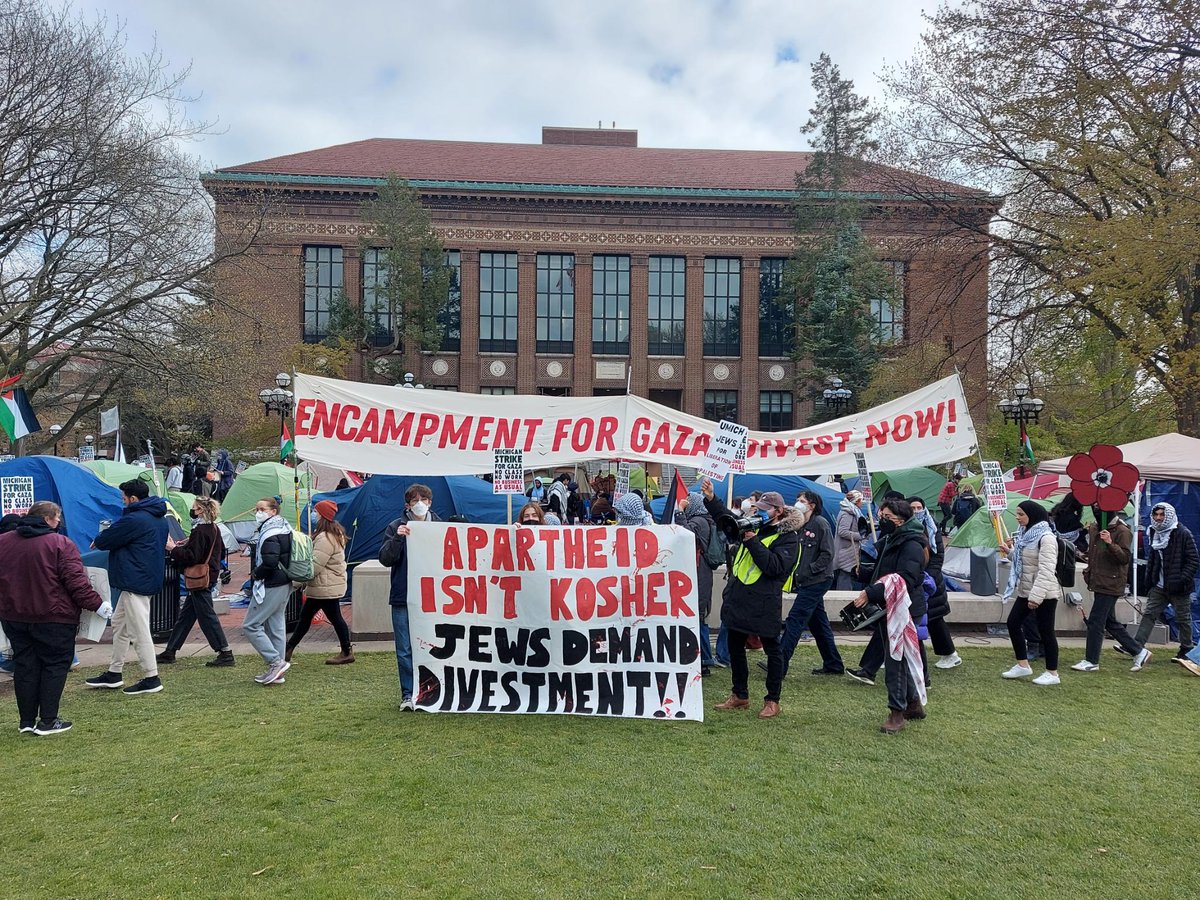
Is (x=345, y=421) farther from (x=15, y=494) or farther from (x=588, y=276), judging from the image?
(x=588, y=276)

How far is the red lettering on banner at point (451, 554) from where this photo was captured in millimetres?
6652

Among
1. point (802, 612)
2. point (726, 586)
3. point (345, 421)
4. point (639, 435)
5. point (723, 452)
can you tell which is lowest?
point (802, 612)

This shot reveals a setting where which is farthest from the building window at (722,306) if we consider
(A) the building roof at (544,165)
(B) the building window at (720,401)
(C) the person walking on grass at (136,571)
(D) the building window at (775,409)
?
(C) the person walking on grass at (136,571)

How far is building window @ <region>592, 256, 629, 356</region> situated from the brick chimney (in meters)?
12.3

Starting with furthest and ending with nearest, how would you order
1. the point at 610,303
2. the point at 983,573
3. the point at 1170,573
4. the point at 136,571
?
the point at 610,303 → the point at 983,573 → the point at 1170,573 → the point at 136,571

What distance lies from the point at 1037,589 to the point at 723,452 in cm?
329

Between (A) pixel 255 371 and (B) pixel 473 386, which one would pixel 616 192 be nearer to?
(B) pixel 473 386

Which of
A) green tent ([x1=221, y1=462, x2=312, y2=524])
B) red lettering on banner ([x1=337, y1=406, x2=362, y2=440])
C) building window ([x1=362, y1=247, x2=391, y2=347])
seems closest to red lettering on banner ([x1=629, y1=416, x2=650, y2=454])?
red lettering on banner ([x1=337, y1=406, x2=362, y2=440])

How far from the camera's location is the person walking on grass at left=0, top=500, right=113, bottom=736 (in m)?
5.96

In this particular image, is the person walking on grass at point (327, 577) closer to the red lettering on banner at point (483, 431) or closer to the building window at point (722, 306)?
the red lettering on banner at point (483, 431)

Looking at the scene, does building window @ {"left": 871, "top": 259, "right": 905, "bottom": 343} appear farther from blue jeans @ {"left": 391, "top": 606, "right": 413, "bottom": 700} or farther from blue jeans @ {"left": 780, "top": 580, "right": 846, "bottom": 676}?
blue jeans @ {"left": 391, "top": 606, "right": 413, "bottom": 700}

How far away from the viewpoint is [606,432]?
827cm

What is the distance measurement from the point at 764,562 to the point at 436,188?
39.7m

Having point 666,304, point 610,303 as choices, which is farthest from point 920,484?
point 610,303
